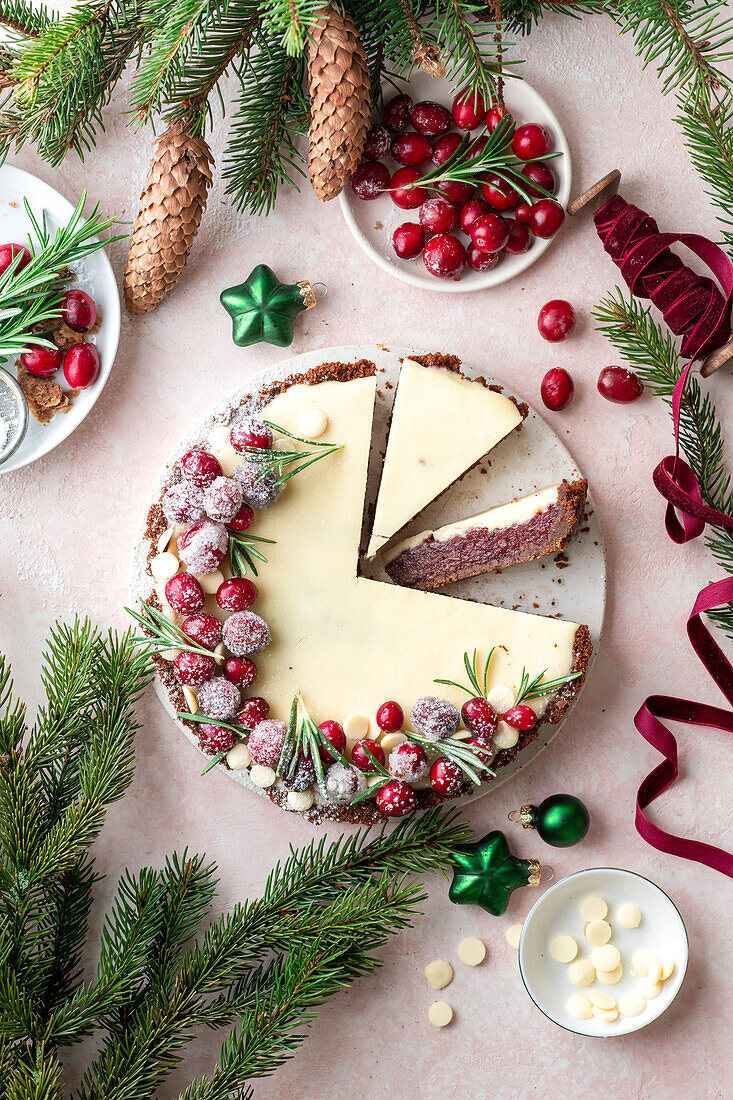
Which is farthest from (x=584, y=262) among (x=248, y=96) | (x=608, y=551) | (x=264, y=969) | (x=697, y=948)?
(x=264, y=969)

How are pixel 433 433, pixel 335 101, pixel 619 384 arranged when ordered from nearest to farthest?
pixel 335 101 < pixel 433 433 < pixel 619 384

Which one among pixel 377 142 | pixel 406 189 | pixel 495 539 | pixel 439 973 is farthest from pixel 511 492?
pixel 439 973

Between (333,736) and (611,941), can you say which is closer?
(333,736)

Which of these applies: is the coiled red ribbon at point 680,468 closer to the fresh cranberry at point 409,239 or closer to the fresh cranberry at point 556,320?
the fresh cranberry at point 556,320

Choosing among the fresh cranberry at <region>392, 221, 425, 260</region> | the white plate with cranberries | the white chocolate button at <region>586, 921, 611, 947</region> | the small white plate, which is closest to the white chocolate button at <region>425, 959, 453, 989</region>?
the small white plate

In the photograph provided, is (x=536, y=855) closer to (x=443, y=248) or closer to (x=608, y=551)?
(x=608, y=551)

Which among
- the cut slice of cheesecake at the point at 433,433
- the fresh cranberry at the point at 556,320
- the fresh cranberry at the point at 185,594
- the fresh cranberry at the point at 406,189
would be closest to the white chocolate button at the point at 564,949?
the cut slice of cheesecake at the point at 433,433

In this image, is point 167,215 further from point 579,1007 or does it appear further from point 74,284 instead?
point 579,1007

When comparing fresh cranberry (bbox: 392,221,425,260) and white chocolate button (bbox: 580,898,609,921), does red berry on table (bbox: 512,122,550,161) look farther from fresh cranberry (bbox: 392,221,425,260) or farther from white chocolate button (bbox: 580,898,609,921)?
white chocolate button (bbox: 580,898,609,921)
